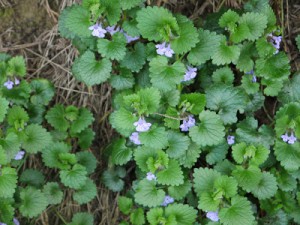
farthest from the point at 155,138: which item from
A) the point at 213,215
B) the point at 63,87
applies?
the point at 63,87

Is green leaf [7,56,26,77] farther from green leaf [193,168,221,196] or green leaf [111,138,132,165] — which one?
green leaf [193,168,221,196]

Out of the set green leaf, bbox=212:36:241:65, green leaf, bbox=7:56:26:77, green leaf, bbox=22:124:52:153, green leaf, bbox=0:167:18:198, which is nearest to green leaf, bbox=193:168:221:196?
green leaf, bbox=212:36:241:65

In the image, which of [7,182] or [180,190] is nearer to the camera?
[7,182]

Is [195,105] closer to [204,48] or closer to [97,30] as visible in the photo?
[204,48]

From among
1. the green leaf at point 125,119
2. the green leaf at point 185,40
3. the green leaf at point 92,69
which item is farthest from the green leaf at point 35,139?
the green leaf at point 185,40

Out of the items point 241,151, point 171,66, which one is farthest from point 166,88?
point 241,151

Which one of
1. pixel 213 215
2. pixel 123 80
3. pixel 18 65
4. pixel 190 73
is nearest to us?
pixel 213 215
